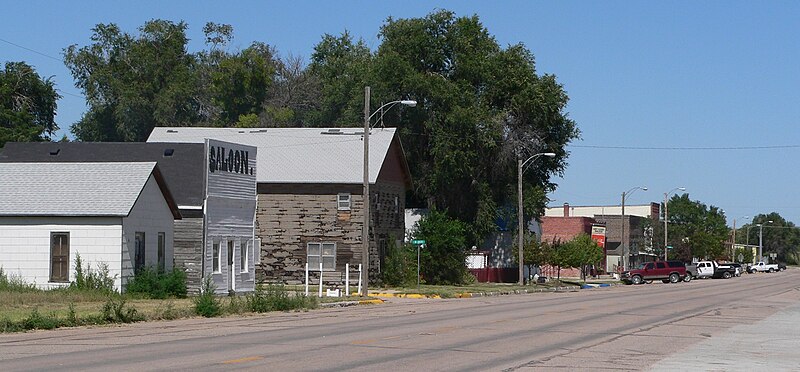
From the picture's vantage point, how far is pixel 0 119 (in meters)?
83.8

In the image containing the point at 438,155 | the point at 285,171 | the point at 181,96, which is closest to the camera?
the point at 285,171

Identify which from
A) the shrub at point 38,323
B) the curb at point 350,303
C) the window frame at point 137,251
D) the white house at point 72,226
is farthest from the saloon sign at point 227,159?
the shrub at point 38,323

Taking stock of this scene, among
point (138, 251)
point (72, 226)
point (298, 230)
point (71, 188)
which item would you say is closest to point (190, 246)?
point (138, 251)

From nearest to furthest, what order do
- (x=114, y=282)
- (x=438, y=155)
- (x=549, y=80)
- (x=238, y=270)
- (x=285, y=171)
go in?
(x=114, y=282), (x=238, y=270), (x=285, y=171), (x=438, y=155), (x=549, y=80)

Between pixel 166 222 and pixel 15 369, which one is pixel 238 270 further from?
pixel 15 369

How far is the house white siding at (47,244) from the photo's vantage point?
3856cm

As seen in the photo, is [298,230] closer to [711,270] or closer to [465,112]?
[465,112]

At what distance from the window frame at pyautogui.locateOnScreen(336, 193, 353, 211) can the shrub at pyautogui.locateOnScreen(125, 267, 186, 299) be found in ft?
55.5

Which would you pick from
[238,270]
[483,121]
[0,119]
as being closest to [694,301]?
[238,270]

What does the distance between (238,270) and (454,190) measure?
31.1 metres

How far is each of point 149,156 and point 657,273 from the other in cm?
5260

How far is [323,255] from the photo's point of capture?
189 feet

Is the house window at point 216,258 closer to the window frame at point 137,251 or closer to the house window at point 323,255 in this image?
the window frame at point 137,251

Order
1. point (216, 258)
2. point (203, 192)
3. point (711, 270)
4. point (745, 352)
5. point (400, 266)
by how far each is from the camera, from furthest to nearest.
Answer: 1. point (711, 270)
2. point (400, 266)
3. point (216, 258)
4. point (203, 192)
5. point (745, 352)
